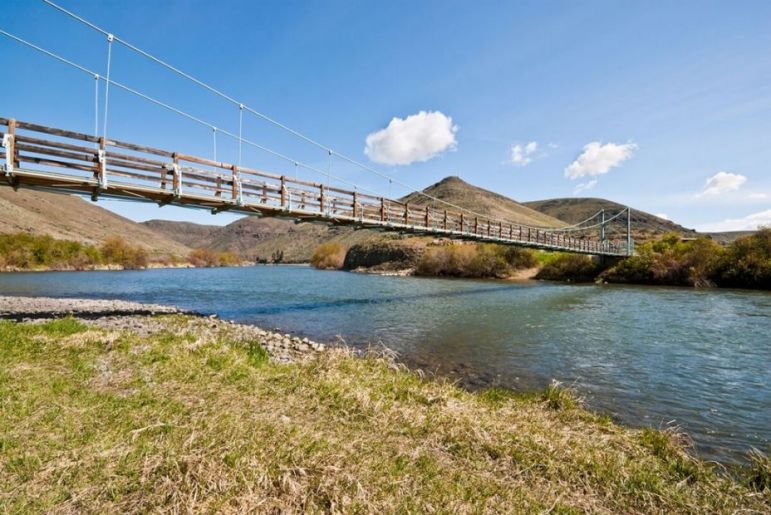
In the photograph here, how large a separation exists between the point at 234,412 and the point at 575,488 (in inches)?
169

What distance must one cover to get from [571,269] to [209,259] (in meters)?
142

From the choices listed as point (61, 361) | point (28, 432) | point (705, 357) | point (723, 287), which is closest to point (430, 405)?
point (28, 432)

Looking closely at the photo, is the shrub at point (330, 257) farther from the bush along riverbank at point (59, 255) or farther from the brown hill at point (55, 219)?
the brown hill at point (55, 219)

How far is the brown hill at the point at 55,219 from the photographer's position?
4146 inches

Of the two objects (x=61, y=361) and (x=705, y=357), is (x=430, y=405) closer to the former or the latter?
(x=61, y=361)

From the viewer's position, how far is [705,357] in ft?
37.6

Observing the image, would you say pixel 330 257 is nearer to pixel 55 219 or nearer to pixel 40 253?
pixel 40 253

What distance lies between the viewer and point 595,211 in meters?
152

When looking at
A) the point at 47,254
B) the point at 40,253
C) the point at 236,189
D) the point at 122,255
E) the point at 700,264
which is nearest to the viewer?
the point at 236,189

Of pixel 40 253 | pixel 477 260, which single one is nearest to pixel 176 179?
pixel 477 260

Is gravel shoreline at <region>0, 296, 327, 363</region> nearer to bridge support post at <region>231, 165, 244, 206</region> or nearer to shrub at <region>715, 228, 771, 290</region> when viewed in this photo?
bridge support post at <region>231, 165, 244, 206</region>

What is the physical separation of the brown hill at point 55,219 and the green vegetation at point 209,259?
29.8 feet

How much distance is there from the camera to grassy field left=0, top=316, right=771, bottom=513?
11.0 feet

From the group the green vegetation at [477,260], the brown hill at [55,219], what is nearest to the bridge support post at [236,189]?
the green vegetation at [477,260]
